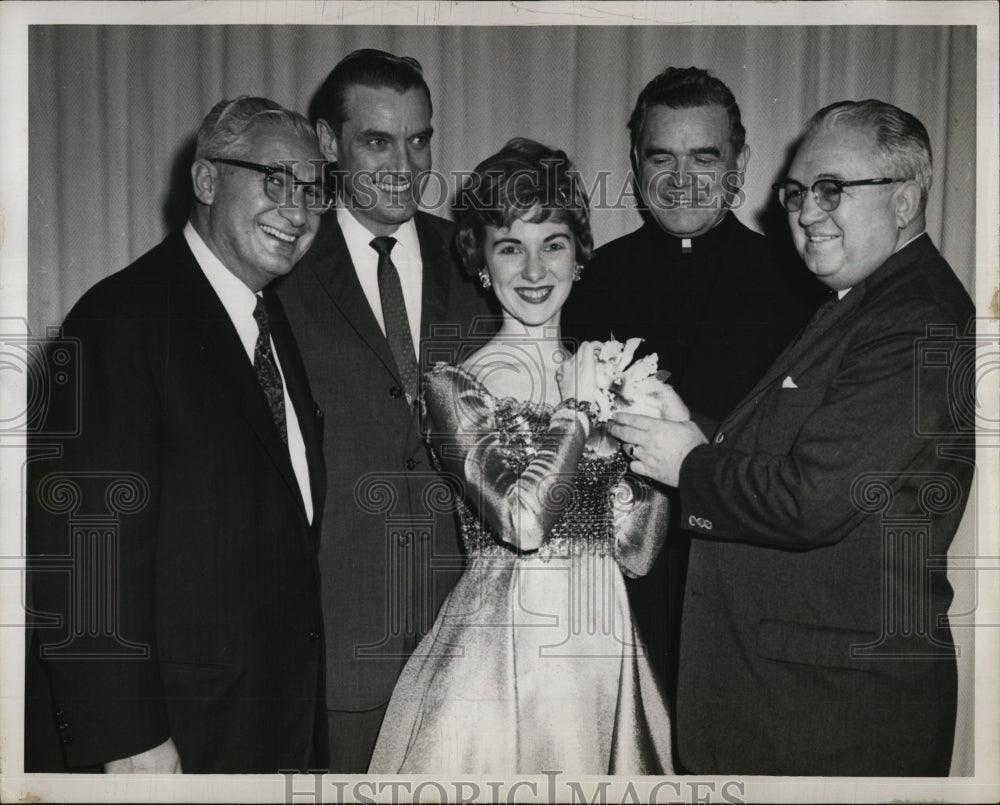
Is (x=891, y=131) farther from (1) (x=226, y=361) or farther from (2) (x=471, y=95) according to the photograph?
(1) (x=226, y=361)

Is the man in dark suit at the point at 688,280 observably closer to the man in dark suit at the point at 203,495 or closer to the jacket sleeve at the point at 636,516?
the jacket sleeve at the point at 636,516

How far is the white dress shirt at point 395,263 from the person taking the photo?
3.04 m

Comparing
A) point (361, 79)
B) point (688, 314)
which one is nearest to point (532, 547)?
point (688, 314)

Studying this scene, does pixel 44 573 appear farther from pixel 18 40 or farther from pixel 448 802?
pixel 18 40

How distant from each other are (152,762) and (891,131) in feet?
9.14

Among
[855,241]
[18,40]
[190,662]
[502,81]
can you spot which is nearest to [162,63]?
[18,40]

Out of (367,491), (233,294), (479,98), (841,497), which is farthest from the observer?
(479,98)

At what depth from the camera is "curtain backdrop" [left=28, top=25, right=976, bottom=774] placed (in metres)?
3.11

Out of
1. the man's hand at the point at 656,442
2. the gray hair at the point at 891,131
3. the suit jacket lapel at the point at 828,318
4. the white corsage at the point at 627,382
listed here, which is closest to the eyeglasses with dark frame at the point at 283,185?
the white corsage at the point at 627,382

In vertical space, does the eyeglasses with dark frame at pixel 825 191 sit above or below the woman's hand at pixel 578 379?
above

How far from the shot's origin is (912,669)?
119 inches

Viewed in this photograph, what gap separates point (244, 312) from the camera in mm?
2926

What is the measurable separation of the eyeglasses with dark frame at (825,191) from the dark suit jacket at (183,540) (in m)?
1.52

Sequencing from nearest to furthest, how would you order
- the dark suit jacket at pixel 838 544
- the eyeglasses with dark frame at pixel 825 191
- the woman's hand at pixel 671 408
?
the dark suit jacket at pixel 838 544
the eyeglasses with dark frame at pixel 825 191
the woman's hand at pixel 671 408
